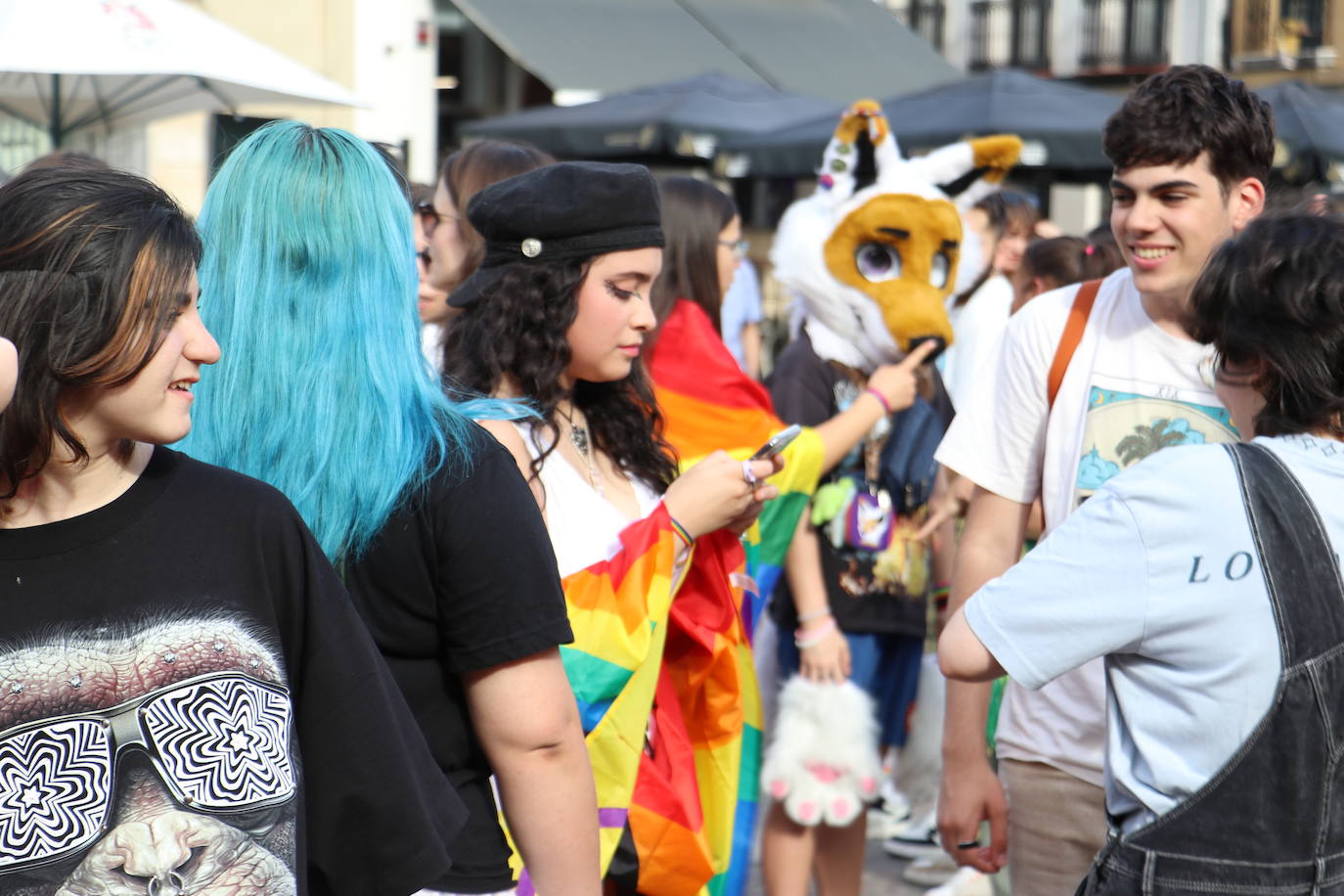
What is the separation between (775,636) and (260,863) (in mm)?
2815

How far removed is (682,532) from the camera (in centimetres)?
255

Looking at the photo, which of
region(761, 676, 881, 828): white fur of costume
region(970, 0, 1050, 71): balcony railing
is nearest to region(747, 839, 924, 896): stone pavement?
region(761, 676, 881, 828): white fur of costume

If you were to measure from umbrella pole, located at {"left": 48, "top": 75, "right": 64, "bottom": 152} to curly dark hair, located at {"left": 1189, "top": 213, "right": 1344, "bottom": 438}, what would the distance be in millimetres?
5950

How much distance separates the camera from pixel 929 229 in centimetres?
413

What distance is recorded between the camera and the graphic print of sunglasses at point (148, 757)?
1.39 m

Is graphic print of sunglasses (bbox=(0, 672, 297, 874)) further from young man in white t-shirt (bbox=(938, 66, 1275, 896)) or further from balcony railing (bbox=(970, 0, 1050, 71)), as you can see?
balcony railing (bbox=(970, 0, 1050, 71))

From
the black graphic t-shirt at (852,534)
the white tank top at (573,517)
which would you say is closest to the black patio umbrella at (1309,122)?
the black graphic t-shirt at (852,534)

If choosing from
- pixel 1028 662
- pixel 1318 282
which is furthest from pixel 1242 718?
pixel 1318 282

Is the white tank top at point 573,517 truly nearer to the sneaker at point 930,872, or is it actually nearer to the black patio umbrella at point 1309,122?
the sneaker at point 930,872

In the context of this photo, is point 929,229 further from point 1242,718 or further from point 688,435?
point 1242,718

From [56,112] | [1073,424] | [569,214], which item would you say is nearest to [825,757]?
[1073,424]

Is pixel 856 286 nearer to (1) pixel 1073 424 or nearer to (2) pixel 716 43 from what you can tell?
(1) pixel 1073 424

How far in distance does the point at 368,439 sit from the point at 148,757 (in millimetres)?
551

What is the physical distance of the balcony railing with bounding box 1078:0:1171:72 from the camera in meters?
27.4
